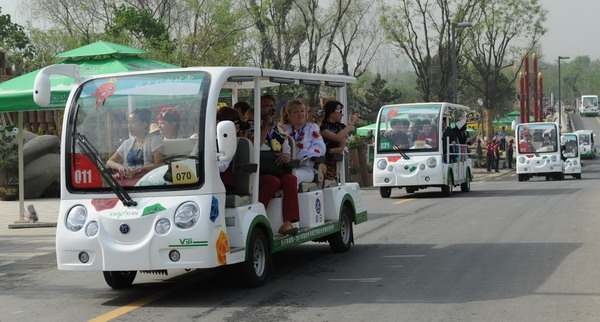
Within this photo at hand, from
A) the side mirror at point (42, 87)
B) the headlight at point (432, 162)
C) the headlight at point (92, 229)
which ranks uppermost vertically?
the side mirror at point (42, 87)

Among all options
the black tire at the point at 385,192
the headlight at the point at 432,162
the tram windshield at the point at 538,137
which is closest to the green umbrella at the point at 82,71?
the headlight at the point at 432,162

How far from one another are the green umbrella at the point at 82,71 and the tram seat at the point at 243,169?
584 cm

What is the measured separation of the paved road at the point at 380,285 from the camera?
834 centimetres

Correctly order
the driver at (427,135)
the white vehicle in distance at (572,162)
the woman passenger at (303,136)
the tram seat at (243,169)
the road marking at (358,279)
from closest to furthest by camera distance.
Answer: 1. the tram seat at (243,169)
2. the road marking at (358,279)
3. the woman passenger at (303,136)
4. the driver at (427,135)
5. the white vehicle in distance at (572,162)

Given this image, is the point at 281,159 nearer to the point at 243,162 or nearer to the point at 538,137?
the point at 243,162

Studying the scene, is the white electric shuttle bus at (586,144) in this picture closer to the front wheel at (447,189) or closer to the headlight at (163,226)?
the front wheel at (447,189)

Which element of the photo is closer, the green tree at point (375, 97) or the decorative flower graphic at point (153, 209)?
the decorative flower graphic at point (153, 209)

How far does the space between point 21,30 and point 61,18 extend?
37.2 feet

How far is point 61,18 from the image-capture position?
1966 inches

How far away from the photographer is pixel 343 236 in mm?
12672

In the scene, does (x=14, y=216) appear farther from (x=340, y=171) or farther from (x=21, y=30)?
(x=21, y=30)

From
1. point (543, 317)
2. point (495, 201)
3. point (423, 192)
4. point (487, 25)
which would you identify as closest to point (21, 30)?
point (487, 25)

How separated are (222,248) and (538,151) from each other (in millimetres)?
29686

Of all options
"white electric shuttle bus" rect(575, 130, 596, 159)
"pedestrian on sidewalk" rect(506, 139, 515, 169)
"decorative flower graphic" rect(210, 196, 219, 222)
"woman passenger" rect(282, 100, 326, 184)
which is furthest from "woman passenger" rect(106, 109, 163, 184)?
"white electric shuttle bus" rect(575, 130, 596, 159)
